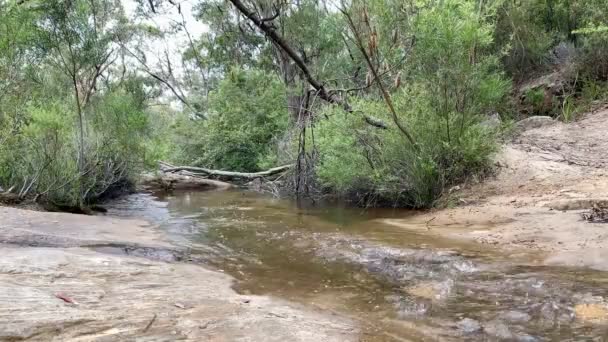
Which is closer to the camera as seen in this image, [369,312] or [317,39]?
[369,312]

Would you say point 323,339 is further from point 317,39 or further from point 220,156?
point 220,156

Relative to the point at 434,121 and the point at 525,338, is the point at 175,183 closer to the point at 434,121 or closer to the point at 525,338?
the point at 434,121

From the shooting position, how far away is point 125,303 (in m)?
3.73

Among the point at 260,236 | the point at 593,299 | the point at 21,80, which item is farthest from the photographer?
the point at 21,80

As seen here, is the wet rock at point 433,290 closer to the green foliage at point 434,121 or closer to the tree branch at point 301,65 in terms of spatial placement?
the green foliage at point 434,121

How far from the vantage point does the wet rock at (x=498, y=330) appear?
324 cm

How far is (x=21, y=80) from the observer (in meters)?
9.89

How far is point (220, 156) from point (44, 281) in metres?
16.7

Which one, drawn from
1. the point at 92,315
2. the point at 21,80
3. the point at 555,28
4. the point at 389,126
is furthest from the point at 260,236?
the point at 555,28

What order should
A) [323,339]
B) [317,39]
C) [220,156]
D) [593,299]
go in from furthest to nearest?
[220,156], [317,39], [593,299], [323,339]

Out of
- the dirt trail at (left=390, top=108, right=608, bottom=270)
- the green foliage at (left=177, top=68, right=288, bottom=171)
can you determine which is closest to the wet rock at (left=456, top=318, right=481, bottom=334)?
the dirt trail at (left=390, top=108, right=608, bottom=270)

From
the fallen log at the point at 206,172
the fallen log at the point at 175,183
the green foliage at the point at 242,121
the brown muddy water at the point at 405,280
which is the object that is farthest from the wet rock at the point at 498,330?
the fallen log at the point at 175,183

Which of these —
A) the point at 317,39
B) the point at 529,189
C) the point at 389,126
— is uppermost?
the point at 317,39

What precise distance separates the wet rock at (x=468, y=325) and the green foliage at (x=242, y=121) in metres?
14.2
